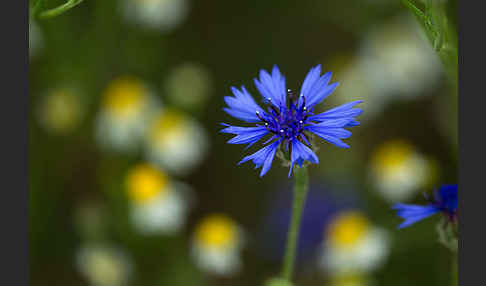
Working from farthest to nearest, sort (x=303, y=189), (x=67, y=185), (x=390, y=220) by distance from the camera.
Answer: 1. (x=67, y=185)
2. (x=390, y=220)
3. (x=303, y=189)

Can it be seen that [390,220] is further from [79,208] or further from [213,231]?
[79,208]

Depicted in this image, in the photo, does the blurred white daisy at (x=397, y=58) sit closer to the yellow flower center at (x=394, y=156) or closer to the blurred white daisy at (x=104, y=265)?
the yellow flower center at (x=394, y=156)

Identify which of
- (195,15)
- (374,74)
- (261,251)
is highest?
(195,15)

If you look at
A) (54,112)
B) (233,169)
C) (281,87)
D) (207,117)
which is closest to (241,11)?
(207,117)

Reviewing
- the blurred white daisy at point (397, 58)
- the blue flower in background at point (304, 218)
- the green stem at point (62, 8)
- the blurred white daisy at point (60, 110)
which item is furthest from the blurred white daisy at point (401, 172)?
the green stem at point (62, 8)

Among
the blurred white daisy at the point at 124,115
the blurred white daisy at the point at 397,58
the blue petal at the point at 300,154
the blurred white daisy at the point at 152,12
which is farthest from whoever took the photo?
the blurred white daisy at the point at 397,58

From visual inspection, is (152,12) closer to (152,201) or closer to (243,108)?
(152,201)

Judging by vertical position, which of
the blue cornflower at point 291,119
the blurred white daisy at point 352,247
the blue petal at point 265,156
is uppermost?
Answer: the blue cornflower at point 291,119

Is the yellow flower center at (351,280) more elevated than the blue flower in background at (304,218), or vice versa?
the blue flower in background at (304,218)
